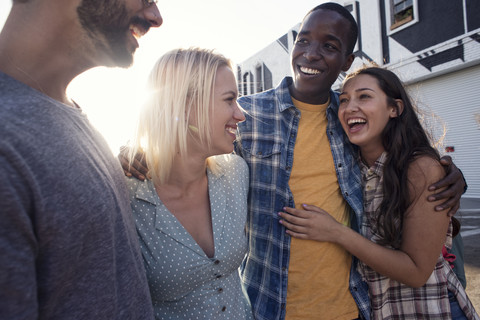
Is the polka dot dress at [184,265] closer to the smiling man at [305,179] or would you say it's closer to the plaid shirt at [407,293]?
the smiling man at [305,179]

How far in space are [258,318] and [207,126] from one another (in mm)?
1272

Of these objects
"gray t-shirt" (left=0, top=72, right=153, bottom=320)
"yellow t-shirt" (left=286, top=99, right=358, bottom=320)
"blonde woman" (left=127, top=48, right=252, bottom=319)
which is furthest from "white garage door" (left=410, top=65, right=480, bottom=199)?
"gray t-shirt" (left=0, top=72, right=153, bottom=320)

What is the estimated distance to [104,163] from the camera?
1161 mm

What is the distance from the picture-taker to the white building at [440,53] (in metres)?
10.2

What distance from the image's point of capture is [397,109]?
2.30 m

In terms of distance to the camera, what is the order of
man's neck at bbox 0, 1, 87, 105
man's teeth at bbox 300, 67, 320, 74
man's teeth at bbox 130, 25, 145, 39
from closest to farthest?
man's neck at bbox 0, 1, 87, 105 → man's teeth at bbox 130, 25, 145, 39 → man's teeth at bbox 300, 67, 320, 74

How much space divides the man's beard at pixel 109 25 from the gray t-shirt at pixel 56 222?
29cm

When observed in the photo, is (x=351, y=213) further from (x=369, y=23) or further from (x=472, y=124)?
(x=369, y=23)

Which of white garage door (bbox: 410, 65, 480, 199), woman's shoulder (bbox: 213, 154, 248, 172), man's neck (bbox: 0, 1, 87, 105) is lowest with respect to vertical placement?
white garage door (bbox: 410, 65, 480, 199)

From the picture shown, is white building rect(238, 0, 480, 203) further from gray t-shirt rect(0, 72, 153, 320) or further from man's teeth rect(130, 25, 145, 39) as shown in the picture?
gray t-shirt rect(0, 72, 153, 320)

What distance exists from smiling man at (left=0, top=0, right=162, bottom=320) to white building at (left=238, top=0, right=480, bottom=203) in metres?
8.58

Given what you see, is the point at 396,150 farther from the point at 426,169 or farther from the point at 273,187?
the point at 273,187

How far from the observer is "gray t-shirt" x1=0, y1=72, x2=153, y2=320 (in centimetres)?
71

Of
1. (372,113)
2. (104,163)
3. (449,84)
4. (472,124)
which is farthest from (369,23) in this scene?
(104,163)
